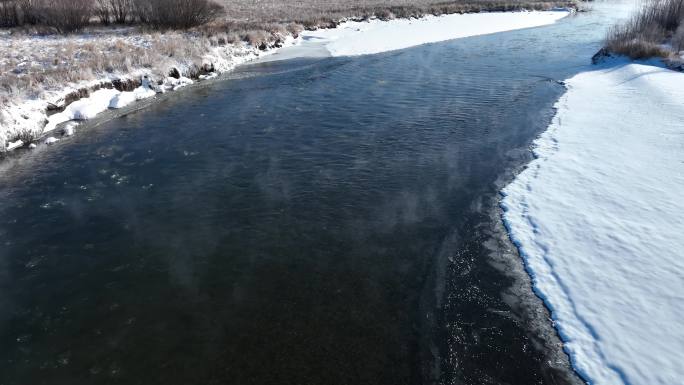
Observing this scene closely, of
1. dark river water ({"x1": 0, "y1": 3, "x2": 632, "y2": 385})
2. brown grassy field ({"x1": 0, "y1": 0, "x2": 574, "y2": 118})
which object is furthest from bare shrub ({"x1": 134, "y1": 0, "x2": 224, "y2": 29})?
dark river water ({"x1": 0, "y1": 3, "x2": 632, "y2": 385})

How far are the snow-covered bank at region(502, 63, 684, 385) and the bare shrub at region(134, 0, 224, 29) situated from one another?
83.9 feet

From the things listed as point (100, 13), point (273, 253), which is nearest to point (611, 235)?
point (273, 253)

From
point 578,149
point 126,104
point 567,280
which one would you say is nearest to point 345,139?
point 578,149

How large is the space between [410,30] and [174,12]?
60.5 feet

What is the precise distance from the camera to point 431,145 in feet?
42.9

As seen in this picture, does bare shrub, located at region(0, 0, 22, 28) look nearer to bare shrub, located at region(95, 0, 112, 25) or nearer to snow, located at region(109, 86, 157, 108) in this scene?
bare shrub, located at region(95, 0, 112, 25)

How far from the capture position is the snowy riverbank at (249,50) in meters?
14.4

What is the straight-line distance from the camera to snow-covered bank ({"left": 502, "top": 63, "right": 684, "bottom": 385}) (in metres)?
5.95

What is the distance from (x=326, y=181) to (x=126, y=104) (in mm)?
11073

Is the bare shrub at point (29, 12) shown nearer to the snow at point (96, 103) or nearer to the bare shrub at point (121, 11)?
the bare shrub at point (121, 11)

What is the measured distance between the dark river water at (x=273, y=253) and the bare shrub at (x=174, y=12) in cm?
1695

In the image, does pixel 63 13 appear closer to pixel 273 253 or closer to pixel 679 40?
pixel 273 253

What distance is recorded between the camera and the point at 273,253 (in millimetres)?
8242

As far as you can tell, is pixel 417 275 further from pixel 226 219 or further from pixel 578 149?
pixel 578 149
